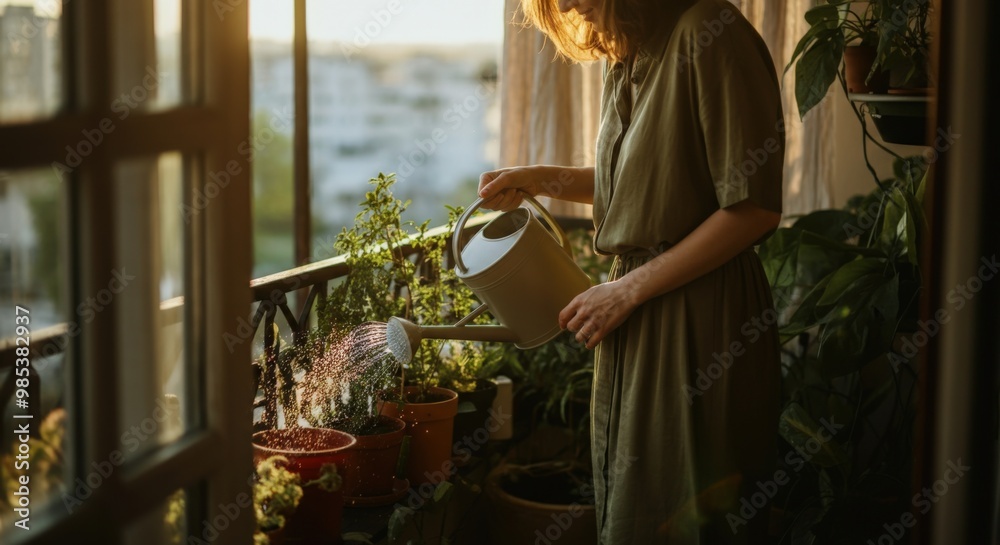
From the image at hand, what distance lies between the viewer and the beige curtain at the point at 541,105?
2764mm

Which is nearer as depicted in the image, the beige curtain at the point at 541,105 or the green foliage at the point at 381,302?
the green foliage at the point at 381,302

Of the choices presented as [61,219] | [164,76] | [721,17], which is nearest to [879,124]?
[721,17]

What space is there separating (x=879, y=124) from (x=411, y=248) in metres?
1.04

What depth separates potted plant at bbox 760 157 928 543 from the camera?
1905mm

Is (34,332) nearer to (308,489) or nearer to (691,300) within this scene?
(308,489)

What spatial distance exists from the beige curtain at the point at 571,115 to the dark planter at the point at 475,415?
777 mm

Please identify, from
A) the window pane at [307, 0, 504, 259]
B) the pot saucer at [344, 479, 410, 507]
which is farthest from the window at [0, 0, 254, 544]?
the window pane at [307, 0, 504, 259]

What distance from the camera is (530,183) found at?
67.5 inches

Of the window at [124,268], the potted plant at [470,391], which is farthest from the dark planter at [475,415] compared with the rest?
the window at [124,268]

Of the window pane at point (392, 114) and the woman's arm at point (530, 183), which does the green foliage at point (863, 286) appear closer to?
the woman's arm at point (530, 183)

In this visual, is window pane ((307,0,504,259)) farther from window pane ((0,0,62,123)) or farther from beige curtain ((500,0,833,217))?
window pane ((0,0,62,123))

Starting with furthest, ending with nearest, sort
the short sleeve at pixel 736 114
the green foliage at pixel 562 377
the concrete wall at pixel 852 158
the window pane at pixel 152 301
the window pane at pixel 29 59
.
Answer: the concrete wall at pixel 852 158, the green foliage at pixel 562 377, the short sleeve at pixel 736 114, the window pane at pixel 152 301, the window pane at pixel 29 59

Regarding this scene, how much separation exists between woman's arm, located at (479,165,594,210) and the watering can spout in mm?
226

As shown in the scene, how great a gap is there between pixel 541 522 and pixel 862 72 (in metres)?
1.27
